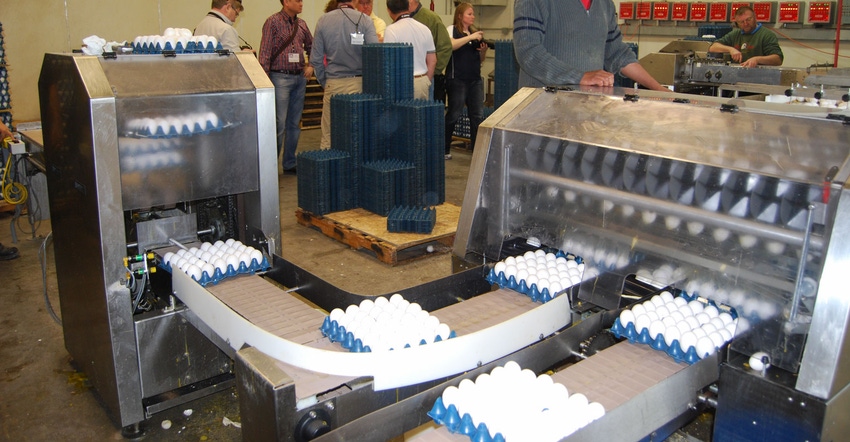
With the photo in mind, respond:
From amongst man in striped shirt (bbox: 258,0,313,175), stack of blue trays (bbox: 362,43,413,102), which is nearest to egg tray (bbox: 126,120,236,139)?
stack of blue trays (bbox: 362,43,413,102)

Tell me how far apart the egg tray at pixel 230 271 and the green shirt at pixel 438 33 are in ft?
17.3

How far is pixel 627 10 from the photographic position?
9812 mm

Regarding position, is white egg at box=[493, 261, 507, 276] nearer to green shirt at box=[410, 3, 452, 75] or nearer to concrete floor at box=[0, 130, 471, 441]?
concrete floor at box=[0, 130, 471, 441]

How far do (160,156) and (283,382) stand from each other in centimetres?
139

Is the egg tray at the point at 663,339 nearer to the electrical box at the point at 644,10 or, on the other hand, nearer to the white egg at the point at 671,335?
the white egg at the point at 671,335

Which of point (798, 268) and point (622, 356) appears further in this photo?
point (622, 356)

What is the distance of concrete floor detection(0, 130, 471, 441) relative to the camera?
2.95m

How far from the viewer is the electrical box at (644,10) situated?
31.3 ft

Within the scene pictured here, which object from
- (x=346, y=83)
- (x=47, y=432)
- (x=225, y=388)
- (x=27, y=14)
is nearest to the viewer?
(x=47, y=432)

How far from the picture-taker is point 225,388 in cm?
320

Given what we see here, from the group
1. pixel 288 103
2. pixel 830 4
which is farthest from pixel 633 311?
pixel 830 4

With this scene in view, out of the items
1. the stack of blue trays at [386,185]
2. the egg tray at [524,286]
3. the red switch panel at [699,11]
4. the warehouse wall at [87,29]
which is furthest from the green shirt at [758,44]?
the egg tray at [524,286]

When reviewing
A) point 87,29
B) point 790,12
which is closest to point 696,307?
point 790,12

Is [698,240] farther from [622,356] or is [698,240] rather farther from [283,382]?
[283,382]
